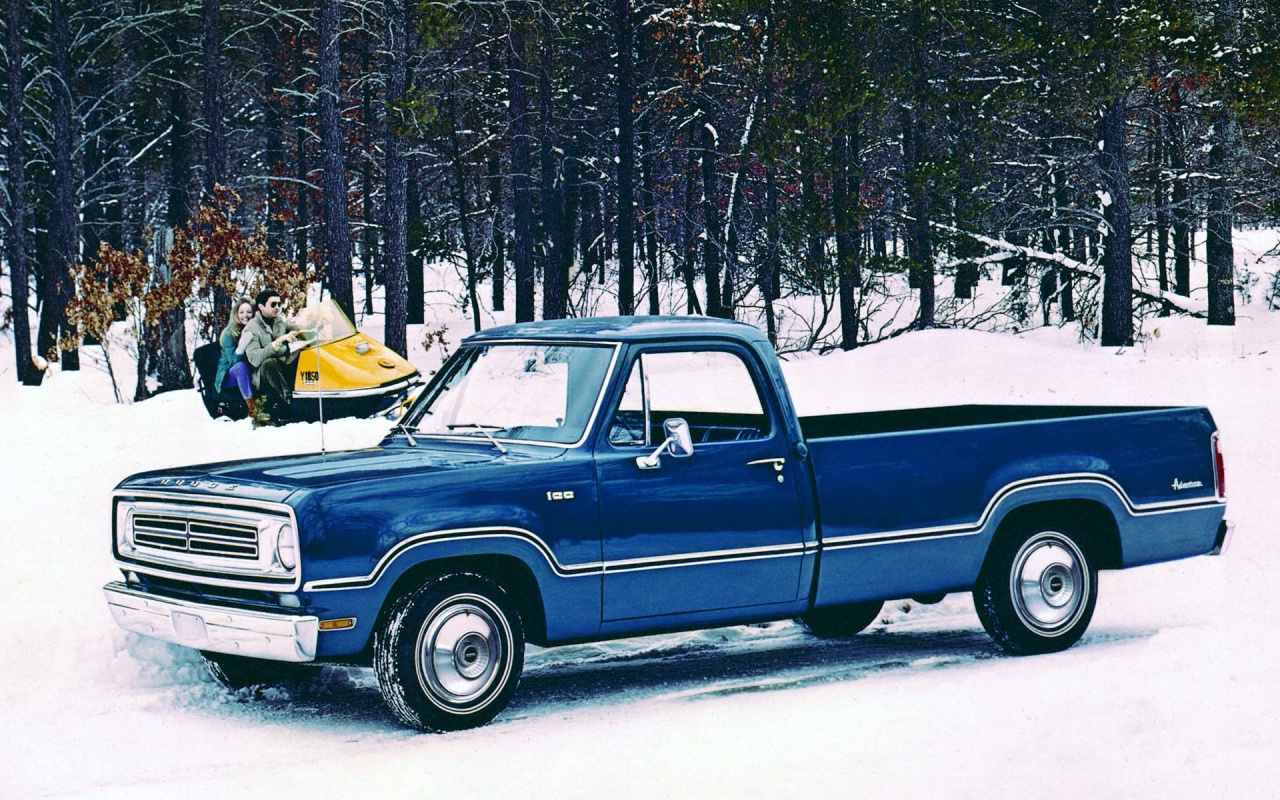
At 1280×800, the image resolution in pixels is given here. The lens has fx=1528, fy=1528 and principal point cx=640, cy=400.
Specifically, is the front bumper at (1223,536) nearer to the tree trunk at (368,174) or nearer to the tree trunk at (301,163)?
the tree trunk at (368,174)

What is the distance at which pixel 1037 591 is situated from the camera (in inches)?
345

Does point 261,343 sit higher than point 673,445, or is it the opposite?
point 261,343

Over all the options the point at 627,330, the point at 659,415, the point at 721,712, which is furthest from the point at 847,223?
the point at 721,712

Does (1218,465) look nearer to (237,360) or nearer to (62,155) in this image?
(237,360)

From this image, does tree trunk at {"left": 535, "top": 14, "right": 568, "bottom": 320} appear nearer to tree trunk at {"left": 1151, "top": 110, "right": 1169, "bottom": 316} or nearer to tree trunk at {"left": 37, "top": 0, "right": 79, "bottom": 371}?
tree trunk at {"left": 37, "top": 0, "right": 79, "bottom": 371}

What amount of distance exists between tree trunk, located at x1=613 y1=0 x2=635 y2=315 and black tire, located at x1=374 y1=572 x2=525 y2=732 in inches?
995

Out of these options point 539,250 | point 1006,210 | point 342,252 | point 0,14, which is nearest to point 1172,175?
point 1006,210

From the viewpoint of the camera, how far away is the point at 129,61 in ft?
120

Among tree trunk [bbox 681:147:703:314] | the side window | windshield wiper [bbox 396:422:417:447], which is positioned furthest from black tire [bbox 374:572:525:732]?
tree trunk [bbox 681:147:703:314]

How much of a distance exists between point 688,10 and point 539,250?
16.3m

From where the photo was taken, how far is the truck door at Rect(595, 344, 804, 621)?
23.9ft

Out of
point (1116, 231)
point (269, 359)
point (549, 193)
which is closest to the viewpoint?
point (269, 359)

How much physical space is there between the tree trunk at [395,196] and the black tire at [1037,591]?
18030mm

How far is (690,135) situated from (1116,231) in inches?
669
